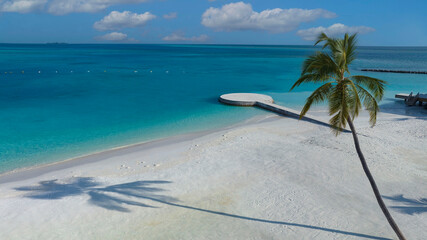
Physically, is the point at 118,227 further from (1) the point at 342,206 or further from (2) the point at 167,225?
(1) the point at 342,206

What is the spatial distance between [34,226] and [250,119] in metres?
14.4

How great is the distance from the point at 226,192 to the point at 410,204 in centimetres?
555

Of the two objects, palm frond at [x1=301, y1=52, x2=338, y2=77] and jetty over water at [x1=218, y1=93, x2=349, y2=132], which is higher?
palm frond at [x1=301, y1=52, x2=338, y2=77]

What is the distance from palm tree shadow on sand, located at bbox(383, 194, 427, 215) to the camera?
29.5 ft

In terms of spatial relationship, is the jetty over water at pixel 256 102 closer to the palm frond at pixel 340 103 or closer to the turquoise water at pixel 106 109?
the turquoise water at pixel 106 109

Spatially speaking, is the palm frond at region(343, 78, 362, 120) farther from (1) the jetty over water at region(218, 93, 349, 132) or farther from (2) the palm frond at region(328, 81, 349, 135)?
(1) the jetty over water at region(218, 93, 349, 132)

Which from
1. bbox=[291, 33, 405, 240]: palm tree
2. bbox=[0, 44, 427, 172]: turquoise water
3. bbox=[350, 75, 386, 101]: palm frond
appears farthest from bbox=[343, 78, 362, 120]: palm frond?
bbox=[0, 44, 427, 172]: turquoise water

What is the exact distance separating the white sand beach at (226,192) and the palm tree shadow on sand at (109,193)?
1.3 inches

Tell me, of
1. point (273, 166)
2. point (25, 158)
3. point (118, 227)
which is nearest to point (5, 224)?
point (118, 227)

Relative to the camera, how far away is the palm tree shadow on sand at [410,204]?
8984 mm

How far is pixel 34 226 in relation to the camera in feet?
27.5

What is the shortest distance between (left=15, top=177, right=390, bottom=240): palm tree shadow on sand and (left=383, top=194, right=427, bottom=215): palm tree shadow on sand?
3.50 metres

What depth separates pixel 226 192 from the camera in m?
10.2

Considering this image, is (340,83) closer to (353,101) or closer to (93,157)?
(353,101)
